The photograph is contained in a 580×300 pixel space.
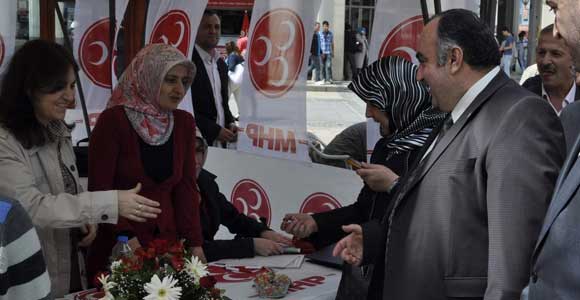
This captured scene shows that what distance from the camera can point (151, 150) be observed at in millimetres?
3068

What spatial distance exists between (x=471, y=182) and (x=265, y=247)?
5.71ft

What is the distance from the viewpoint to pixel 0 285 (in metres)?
1.53

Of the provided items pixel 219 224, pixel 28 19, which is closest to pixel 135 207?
pixel 219 224

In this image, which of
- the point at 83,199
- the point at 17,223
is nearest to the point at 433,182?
the point at 17,223

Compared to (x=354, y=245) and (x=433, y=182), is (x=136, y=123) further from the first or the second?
(x=433, y=182)

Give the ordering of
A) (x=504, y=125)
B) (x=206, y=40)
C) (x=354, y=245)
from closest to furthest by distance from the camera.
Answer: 1. (x=504, y=125)
2. (x=354, y=245)
3. (x=206, y=40)

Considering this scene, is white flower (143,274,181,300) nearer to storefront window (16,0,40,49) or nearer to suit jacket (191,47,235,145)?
suit jacket (191,47,235,145)

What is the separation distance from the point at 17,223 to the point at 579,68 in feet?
3.95

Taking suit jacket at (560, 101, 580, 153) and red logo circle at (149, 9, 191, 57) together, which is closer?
suit jacket at (560, 101, 580, 153)

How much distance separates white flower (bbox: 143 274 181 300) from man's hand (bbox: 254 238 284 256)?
1.32m

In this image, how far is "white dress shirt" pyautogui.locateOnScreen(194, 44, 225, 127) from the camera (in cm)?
573

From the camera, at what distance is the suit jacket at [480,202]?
1.76 m

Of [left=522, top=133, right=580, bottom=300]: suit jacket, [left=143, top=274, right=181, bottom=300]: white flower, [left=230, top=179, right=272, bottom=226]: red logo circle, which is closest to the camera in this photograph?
[left=522, top=133, right=580, bottom=300]: suit jacket

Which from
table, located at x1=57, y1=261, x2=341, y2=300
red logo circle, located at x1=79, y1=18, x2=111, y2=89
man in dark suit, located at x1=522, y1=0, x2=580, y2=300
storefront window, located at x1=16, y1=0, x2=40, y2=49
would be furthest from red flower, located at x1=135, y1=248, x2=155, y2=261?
storefront window, located at x1=16, y1=0, x2=40, y2=49
